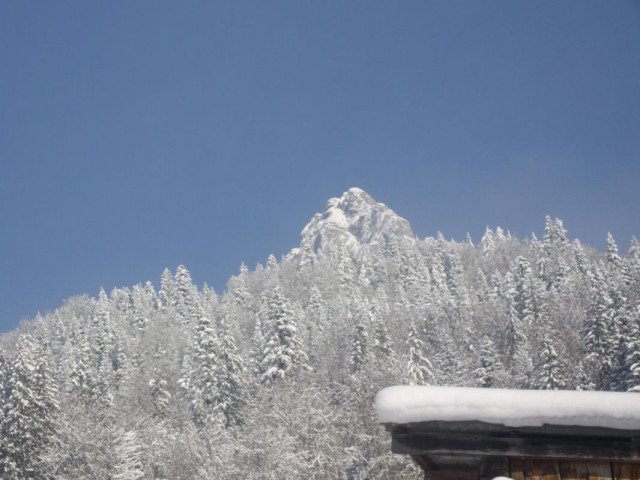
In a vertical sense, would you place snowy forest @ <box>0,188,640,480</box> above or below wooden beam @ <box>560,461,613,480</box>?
above

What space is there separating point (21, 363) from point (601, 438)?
45.3 meters

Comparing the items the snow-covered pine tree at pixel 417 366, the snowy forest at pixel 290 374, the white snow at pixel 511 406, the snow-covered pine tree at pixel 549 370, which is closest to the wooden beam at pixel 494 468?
the white snow at pixel 511 406

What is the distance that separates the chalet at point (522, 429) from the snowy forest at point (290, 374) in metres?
26.1

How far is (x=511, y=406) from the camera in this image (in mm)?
3895

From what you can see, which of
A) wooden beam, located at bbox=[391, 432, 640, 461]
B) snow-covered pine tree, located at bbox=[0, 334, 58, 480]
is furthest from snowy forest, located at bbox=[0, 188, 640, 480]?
wooden beam, located at bbox=[391, 432, 640, 461]

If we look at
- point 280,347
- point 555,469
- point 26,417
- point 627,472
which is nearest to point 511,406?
point 555,469

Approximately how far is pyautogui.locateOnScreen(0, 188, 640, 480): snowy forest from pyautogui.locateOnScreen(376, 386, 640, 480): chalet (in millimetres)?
26117

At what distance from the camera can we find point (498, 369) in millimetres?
49375

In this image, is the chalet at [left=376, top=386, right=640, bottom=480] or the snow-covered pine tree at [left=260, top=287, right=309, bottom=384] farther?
the snow-covered pine tree at [left=260, top=287, right=309, bottom=384]

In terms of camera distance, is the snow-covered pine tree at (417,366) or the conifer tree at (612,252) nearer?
the snow-covered pine tree at (417,366)

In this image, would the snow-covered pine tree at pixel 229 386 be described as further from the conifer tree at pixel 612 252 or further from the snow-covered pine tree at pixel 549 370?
the conifer tree at pixel 612 252

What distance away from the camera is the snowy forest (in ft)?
104

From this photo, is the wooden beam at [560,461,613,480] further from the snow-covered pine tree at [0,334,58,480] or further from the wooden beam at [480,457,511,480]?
the snow-covered pine tree at [0,334,58,480]

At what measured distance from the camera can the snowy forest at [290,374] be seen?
31.6 metres
